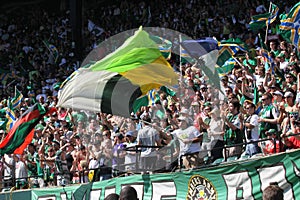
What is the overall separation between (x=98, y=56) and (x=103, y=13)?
7573 mm

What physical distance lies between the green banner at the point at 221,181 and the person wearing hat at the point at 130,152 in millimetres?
205

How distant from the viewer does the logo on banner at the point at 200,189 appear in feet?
40.4

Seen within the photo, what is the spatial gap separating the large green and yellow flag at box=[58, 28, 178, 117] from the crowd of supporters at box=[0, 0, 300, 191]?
2.12 ft

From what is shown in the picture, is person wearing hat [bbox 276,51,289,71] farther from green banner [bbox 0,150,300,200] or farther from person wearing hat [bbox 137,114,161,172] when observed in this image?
green banner [bbox 0,150,300,200]

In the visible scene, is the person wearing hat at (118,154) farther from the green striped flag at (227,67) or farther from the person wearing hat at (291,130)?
the person wearing hat at (291,130)

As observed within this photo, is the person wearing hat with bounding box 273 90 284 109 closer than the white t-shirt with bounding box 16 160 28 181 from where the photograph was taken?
Yes

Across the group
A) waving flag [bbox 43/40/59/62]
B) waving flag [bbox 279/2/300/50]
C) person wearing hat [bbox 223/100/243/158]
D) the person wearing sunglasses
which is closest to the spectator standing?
person wearing hat [bbox 223/100/243/158]

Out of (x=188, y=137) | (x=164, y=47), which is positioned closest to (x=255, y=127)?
(x=188, y=137)

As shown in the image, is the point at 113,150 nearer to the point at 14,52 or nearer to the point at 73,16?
the point at 73,16

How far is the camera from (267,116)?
11266 mm

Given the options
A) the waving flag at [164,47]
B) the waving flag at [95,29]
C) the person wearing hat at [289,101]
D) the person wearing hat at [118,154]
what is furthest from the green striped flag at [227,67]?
the waving flag at [95,29]

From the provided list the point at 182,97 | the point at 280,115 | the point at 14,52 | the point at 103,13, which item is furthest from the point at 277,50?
the point at 14,52

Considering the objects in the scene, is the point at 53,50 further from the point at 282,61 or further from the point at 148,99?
the point at 282,61

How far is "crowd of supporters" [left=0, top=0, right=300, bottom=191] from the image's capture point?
1160cm
